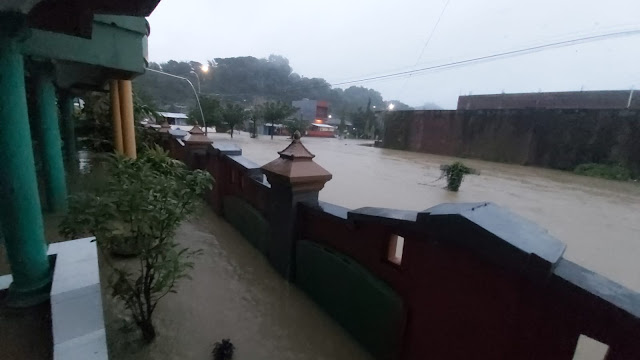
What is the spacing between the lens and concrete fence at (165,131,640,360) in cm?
149

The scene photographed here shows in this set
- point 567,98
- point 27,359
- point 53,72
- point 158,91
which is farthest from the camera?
point 158,91

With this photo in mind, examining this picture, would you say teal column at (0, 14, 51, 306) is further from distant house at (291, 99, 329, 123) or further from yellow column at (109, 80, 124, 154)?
distant house at (291, 99, 329, 123)

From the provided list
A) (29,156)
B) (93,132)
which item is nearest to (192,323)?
(29,156)

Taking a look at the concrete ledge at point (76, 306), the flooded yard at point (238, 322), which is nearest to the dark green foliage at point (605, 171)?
the flooded yard at point (238, 322)

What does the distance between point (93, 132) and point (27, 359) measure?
9.81 meters

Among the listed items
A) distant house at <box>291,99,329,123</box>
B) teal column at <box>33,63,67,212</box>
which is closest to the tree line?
distant house at <box>291,99,329,123</box>

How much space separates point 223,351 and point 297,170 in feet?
6.08

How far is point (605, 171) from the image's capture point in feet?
55.4

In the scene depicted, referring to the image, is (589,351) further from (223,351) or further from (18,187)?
(18,187)

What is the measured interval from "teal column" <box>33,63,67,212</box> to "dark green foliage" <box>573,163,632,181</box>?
22.7 m

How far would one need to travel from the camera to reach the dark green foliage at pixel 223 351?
8.36ft

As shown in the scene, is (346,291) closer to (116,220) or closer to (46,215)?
(116,220)

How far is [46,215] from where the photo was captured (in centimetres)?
494

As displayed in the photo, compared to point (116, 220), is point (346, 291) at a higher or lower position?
lower
